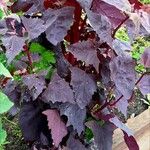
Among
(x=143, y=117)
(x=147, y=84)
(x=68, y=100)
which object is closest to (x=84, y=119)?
(x=68, y=100)

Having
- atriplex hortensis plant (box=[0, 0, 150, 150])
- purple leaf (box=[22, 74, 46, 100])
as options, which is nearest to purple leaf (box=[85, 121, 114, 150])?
atriplex hortensis plant (box=[0, 0, 150, 150])

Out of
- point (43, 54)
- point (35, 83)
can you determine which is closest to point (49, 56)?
point (43, 54)

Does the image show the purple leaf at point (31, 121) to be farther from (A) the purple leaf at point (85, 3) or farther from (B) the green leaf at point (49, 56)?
(A) the purple leaf at point (85, 3)

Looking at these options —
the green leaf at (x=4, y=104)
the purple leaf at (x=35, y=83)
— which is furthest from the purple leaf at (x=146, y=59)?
the green leaf at (x=4, y=104)

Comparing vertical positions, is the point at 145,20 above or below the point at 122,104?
above

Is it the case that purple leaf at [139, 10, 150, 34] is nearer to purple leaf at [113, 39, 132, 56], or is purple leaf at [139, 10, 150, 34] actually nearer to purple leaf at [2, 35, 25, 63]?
purple leaf at [113, 39, 132, 56]

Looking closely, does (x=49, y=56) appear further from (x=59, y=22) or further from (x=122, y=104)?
(x=122, y=104)

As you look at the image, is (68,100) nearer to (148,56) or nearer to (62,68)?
(62,68)
